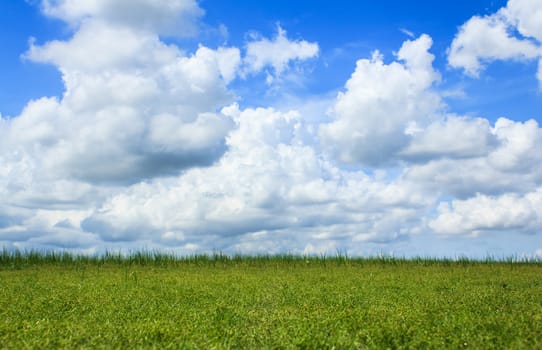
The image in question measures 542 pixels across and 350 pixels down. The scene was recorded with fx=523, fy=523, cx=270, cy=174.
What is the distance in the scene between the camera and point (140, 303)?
6.82 meters

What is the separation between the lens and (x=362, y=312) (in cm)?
591

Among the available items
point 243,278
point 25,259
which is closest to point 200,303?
point 243,278

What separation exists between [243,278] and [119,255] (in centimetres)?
644

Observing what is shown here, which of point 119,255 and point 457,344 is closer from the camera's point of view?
point 457,344

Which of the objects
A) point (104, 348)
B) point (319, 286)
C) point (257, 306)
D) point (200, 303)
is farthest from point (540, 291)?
point (104, 348)

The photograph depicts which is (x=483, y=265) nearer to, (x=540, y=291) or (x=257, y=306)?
(x=540, y=291)

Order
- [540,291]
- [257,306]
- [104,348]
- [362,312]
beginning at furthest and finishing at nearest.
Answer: [540,291]
[257,306]
[362,312]
[104,348]

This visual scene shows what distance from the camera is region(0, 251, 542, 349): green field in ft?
15.5

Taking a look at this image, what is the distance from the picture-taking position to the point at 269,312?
6012mm

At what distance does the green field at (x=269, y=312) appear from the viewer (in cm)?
472

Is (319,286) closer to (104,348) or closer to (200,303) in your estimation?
(200,303)

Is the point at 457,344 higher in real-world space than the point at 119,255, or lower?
lower

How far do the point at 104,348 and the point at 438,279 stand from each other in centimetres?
769

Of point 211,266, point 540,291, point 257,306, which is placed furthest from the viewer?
point 211,266
